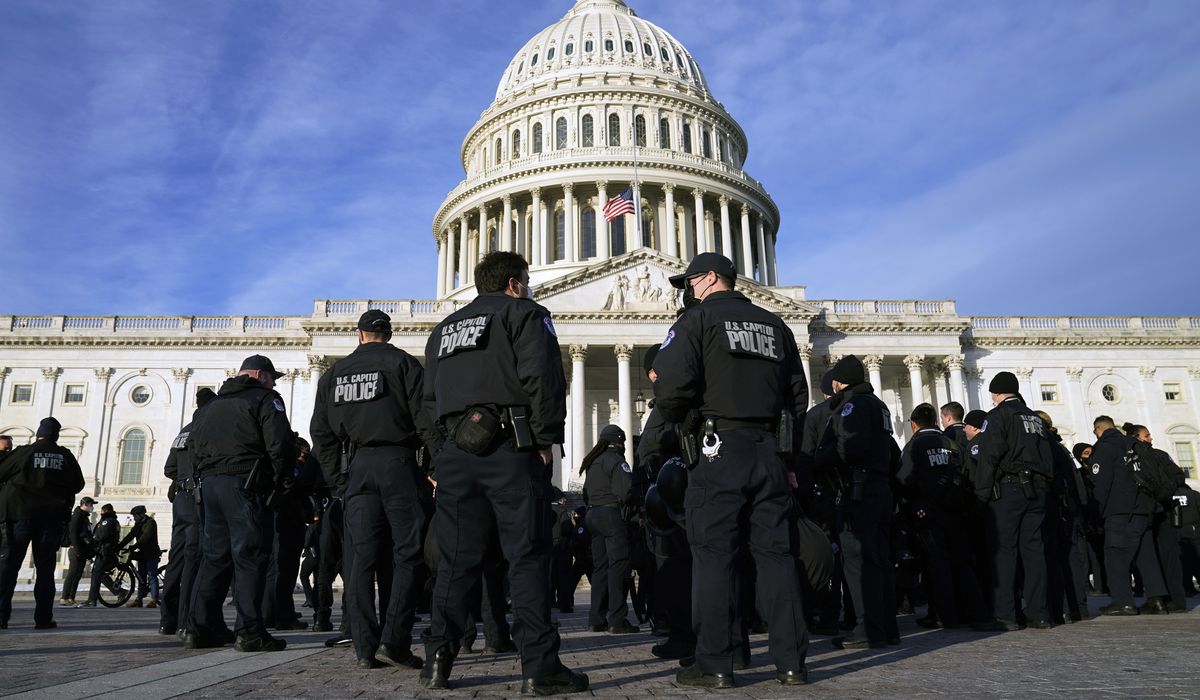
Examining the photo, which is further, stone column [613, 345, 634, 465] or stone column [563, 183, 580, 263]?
stone column [563, 183, 580, 263]

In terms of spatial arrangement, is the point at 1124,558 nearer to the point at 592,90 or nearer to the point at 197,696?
the point at 197,696

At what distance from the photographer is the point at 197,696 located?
14.5 feet

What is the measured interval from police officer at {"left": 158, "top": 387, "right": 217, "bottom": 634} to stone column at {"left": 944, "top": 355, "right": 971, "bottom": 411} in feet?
127

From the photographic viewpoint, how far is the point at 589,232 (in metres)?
58.1

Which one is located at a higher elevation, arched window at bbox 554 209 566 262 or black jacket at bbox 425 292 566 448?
arched window at bbox 554 209 566 262

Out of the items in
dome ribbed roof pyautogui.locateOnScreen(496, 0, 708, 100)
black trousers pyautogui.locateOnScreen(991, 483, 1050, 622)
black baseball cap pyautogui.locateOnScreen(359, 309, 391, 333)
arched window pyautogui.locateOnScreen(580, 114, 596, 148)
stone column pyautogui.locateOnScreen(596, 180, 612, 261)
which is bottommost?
black trousers pyautogui.locateOnScreen(991, 483, 1050, 622)

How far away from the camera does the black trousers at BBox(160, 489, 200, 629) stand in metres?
8.48

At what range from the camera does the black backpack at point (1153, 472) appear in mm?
10578

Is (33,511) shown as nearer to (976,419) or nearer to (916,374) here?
(976,419)

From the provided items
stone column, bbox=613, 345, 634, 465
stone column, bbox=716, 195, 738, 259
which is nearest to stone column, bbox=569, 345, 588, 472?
stone column, bbox=613, 345, 634, 465

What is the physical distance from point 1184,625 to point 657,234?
167 feet

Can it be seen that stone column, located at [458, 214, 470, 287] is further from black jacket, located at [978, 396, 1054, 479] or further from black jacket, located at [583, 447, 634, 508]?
black jacket, located at [978, 396, 1054, 479]

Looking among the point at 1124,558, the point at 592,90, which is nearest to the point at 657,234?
the point at 592,90

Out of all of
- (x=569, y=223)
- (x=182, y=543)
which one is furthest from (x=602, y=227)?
(x=182, y=543)
